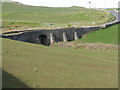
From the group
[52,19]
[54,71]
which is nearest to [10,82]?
[54,71]

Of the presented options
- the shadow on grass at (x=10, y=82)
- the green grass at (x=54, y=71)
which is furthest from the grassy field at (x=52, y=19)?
the shadow on grass at (x=10, y=82)

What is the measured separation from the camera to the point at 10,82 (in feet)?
48.9

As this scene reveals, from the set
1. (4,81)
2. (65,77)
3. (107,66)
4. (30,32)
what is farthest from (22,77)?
(30,32)

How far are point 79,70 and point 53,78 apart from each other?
279 centimetres

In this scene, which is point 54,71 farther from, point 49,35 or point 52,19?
point 52,19

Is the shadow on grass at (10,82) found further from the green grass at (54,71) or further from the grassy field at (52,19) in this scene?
the grassy field at (52,19)

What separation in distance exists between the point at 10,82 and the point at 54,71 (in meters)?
3.62

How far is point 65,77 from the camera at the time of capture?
53.2 feet

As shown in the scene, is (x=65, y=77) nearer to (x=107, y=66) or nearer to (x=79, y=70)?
(x=79, y=70)

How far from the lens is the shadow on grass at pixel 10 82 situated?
47.0 feet

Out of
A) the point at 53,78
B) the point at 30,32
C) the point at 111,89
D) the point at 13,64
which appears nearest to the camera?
the point at 111,89

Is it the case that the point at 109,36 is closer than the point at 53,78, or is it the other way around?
the point at 53,78

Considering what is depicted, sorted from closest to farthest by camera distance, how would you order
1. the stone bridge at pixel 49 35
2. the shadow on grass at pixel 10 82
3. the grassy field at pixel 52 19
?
the shadow on grass at pixel 10 82 → the stone bridge at pixel 49 35 → the grassy field at pixel 52 19

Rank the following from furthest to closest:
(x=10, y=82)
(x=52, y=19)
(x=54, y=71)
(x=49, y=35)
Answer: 1. (x=52, y=19)
2. (x=49, y=35)
3. (x=54, y=71)
4. (x=10, y=82)
